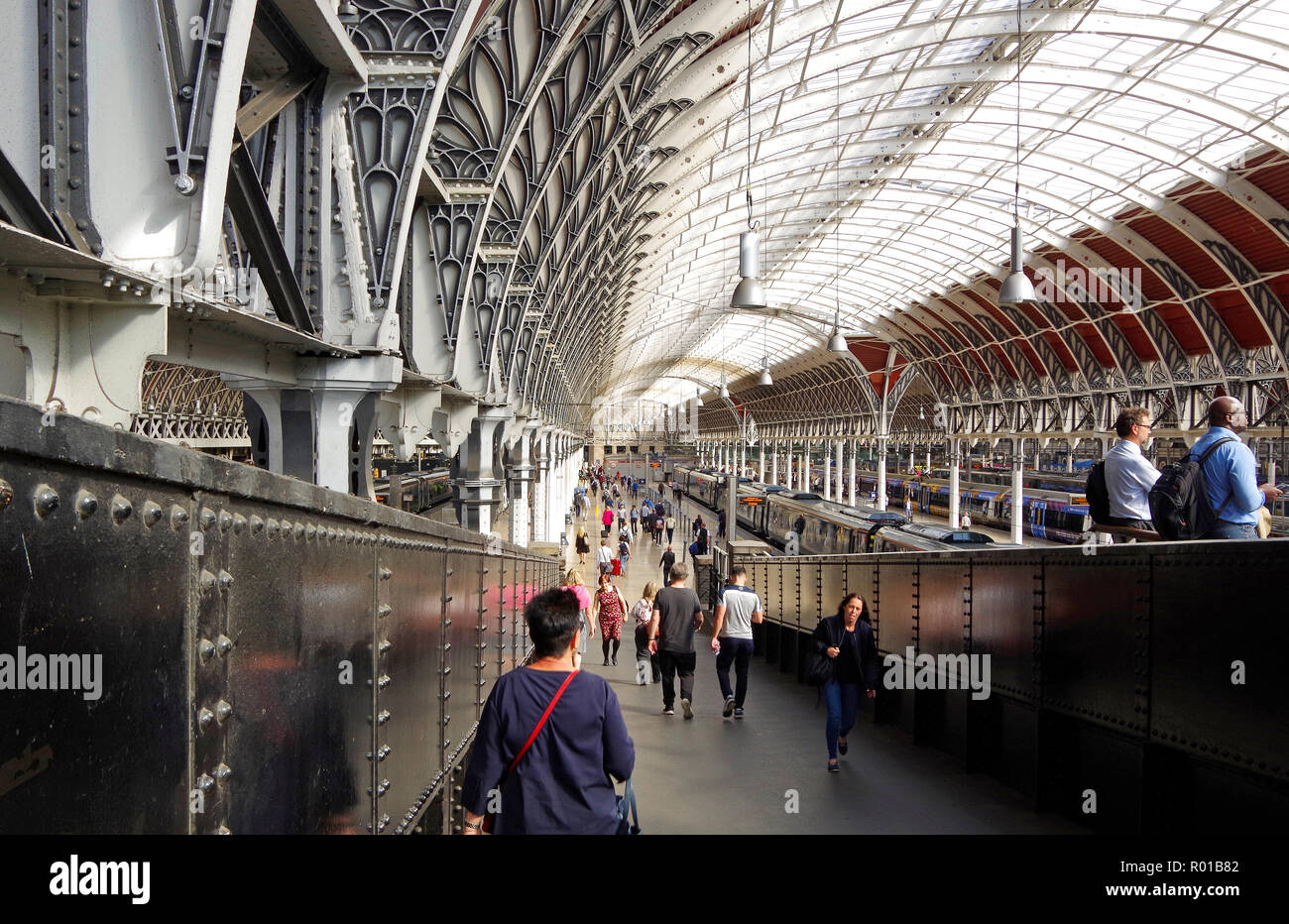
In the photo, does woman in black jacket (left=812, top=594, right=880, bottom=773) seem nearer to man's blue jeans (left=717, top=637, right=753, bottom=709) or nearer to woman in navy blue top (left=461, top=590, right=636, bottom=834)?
man's blue jeans (left=717, top=637, right=753, bottom=709)

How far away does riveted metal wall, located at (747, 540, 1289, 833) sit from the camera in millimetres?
3820

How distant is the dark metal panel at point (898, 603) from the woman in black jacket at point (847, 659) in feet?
3.84

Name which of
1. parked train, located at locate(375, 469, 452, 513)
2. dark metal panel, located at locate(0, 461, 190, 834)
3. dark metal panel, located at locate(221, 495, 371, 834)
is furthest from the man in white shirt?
parked train, located at locate(375, 469, 452, 513)

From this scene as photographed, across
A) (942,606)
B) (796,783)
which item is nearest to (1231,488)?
(942,606)

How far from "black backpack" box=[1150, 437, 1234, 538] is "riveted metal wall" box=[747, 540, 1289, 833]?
0.52m

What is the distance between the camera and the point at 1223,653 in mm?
4008

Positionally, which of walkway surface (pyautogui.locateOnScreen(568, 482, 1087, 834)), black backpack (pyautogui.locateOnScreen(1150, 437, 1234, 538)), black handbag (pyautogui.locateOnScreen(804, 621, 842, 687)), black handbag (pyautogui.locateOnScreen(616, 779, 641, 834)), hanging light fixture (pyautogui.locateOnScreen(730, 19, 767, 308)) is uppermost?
hanging light fixture (pyautogui.locateOnScreen(730, 19, 767, 308))

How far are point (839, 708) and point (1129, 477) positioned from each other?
266 centimetres

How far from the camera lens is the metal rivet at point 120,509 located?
1725 millimetres

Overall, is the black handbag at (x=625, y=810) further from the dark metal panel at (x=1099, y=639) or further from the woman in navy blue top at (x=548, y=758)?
the dark metal panel at (x=1099, y=639)

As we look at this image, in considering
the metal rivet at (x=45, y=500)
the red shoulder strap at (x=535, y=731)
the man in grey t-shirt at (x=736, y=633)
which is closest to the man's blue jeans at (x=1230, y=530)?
the red shoulder strap at (x=535, y=731)

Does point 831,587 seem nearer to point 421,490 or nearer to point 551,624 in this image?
point 551,624

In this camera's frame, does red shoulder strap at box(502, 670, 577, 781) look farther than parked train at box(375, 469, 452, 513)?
No

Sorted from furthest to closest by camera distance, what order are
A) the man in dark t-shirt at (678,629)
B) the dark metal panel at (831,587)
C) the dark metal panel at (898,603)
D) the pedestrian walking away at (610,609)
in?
the pedestrian walking away at (610,609) → the dark metal panel at (831,587) → the man in dark t-shirt at (678,629) → the dark metal panel at (898,603)
